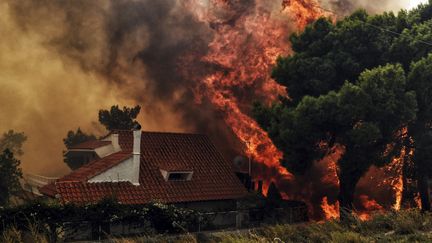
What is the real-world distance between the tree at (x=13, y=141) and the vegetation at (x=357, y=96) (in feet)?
127

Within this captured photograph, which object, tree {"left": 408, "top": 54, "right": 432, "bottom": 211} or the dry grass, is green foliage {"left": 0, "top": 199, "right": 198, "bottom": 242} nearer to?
the dry grass

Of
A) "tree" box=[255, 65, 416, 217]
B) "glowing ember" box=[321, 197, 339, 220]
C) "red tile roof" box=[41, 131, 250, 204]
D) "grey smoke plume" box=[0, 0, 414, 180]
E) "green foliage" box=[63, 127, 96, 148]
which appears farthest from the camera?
"grey smoke plume" box=[0, 0, 414, 180]

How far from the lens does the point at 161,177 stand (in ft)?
102

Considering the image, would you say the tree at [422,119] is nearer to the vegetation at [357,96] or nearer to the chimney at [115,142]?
the vegetation at [357,96]

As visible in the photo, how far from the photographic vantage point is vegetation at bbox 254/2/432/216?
86.6 feet

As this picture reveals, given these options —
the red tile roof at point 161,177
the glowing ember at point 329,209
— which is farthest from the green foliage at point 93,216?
the glowing ember at point 329,209

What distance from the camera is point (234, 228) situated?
99.1 ft

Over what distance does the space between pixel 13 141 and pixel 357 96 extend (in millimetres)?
47117

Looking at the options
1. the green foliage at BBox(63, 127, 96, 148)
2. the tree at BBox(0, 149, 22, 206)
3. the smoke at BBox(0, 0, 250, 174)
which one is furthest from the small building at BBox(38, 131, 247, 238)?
the smoke at BBox(0, 0, 250, 174)

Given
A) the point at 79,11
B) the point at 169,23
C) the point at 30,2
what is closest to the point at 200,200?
the point at 169,23

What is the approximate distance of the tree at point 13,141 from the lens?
2233 inches

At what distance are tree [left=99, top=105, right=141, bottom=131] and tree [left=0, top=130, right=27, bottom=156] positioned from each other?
15623 millimetres

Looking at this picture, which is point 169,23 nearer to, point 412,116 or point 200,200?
point 200,200

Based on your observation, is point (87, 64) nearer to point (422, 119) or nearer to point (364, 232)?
point (422, 119)
